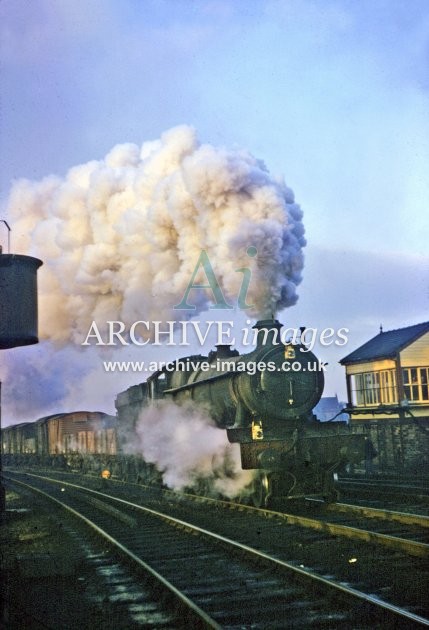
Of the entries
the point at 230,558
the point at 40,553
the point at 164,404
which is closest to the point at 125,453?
the point at 164,404

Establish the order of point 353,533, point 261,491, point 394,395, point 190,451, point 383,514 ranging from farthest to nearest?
1. point 394,395
2. point 190,451
3. point 261,491
4. point 383,514
5. point 353,533

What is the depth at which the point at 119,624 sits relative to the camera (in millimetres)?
5801

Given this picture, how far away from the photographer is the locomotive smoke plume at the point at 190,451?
13.8 metres

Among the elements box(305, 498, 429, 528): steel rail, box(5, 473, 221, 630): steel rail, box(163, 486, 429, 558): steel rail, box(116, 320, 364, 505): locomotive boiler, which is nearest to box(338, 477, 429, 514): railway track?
box(305, 498, 429, 528): steel rail

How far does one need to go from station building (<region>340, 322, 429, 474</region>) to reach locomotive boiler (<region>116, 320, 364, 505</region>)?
32.6 ft

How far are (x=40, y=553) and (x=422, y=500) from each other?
304 inches

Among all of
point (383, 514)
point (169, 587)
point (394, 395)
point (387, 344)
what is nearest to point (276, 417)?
point (383, 514)

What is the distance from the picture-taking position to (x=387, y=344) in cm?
2786

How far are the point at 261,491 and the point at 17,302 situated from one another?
619cm

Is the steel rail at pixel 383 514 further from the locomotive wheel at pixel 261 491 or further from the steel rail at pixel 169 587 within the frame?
the steel rail at pixel 169 587

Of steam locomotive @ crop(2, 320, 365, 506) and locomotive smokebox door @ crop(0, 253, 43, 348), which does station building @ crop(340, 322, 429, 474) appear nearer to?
steam locomotive @ crop(2, 320, 365, 506)

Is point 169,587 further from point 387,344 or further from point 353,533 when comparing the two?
point 387,344

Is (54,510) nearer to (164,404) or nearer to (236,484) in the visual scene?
(164,404)

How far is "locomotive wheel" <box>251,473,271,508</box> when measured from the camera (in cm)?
1256
